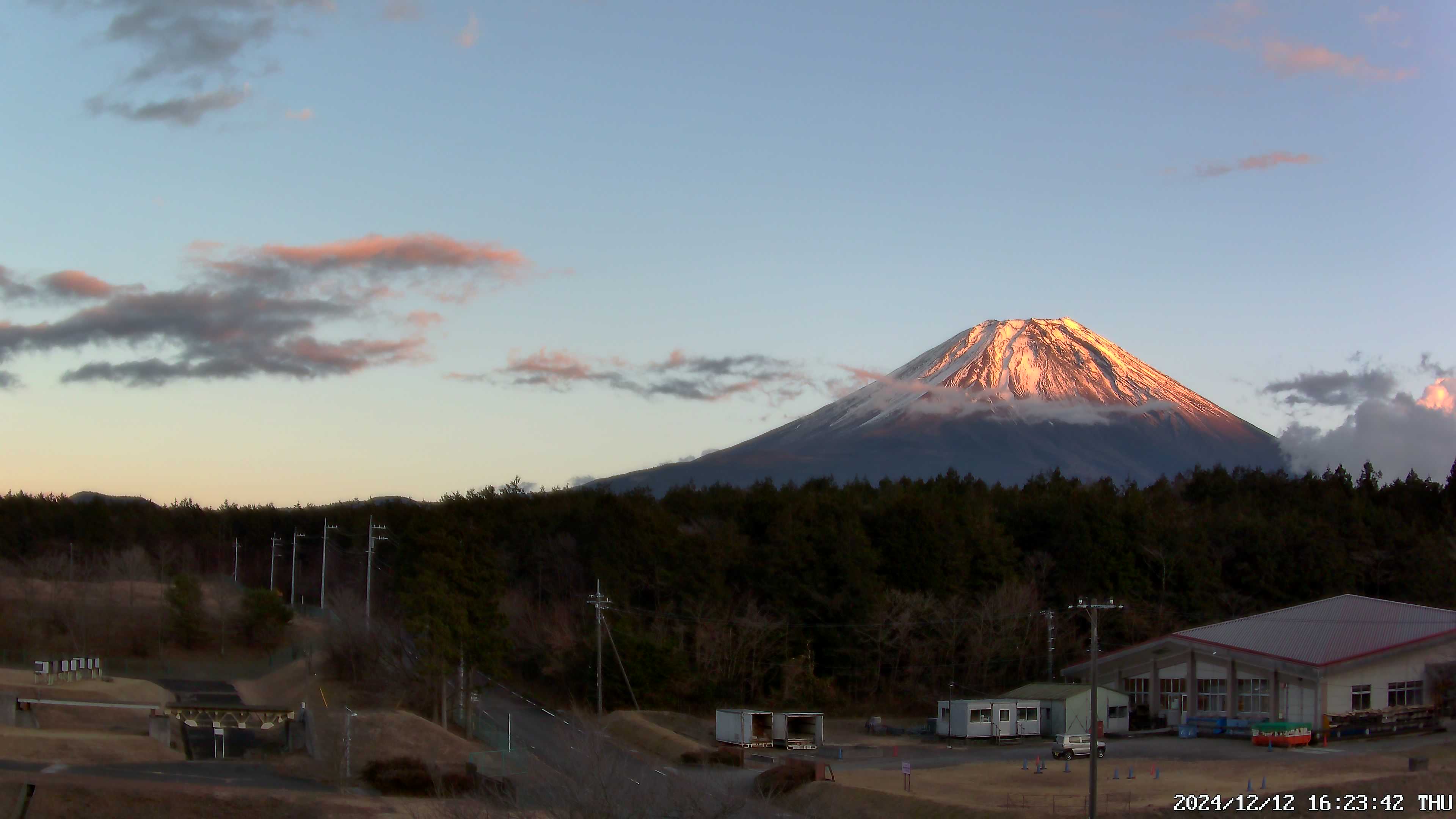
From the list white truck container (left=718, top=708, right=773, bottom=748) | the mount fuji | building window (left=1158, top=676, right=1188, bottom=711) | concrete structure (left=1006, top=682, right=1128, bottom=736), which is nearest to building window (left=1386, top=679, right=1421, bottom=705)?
building window (left=1158, top=676, right=1188, bottom=711)

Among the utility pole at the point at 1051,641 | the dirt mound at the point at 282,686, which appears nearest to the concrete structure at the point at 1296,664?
the utility pole at the point at 1051,641

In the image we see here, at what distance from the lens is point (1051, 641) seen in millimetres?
56906

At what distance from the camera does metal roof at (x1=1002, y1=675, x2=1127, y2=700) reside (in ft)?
171

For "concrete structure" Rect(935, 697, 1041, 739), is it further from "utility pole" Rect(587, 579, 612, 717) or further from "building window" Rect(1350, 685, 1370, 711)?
"utility pole" Rect(587, 579, 612, 717)

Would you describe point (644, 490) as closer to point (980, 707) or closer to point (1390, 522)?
point (980, 707)

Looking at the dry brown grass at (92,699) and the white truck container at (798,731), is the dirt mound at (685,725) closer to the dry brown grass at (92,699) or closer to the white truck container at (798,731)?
the white truck container at (798,731)

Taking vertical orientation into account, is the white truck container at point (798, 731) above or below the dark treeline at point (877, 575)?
below

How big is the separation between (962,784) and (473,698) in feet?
72.8

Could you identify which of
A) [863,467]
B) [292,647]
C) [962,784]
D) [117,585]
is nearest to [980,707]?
[962,784]

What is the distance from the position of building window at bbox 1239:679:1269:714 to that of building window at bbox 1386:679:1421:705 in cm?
357

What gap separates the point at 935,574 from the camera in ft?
220

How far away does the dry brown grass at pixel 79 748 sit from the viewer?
126 feet

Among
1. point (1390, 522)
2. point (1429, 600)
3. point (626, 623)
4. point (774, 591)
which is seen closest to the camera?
point (626, 623)

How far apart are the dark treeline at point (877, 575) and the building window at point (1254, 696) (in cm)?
1253
